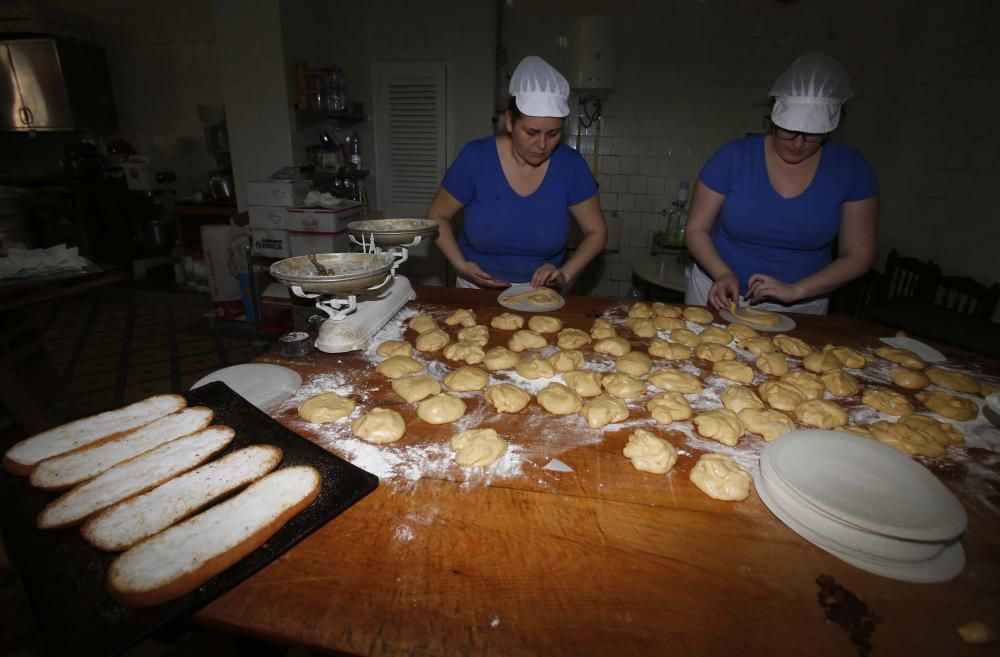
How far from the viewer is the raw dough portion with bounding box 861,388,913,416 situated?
59.1 inches

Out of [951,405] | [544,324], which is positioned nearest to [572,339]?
[544,324]

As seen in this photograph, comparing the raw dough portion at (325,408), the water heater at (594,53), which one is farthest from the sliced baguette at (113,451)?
the water heater at (594,53)

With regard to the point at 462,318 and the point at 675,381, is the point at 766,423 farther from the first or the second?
the point at 462,318

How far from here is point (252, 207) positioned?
444 cm

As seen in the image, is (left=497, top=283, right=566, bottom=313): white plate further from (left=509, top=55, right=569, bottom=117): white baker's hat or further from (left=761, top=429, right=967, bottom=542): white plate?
(left=761, top=429, right=967, bottom=542): white plate

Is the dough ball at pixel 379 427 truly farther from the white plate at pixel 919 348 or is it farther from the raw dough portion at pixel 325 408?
the white plate at pixel 919 348

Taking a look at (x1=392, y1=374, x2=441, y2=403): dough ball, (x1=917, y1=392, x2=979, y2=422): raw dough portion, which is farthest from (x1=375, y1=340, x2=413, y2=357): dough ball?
(x1=917, y1=392, x2=979, y2=422): raw dough portion

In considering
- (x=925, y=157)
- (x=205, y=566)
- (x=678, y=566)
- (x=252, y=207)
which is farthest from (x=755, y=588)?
(x=252, y=207)

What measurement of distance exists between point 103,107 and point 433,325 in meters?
7.36

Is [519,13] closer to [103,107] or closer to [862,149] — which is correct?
[862,149]

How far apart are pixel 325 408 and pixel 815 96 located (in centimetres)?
226

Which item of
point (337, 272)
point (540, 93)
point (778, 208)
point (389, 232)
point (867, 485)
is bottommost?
point (867, 485)

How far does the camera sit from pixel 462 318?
6.83 feet

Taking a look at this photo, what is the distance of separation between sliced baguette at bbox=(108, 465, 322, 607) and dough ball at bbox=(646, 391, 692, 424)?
944 millimetres
